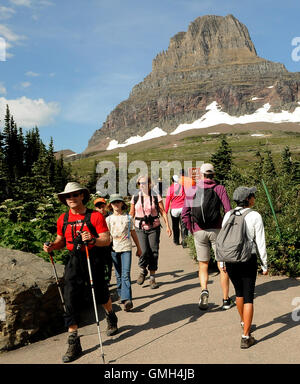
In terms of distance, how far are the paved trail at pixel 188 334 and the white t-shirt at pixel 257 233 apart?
1.03 meters

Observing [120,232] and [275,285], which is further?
[275,285]

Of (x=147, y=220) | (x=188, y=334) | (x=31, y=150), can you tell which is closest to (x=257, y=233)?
(x=188, y=334)

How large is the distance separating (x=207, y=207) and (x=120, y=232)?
1.65m

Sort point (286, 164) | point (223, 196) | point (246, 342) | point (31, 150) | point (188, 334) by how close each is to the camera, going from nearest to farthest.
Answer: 1. point (246, 342)
2. point (188, 334)
3. point (223, 196)
4. point (286, 164)
5. point (31, 150)

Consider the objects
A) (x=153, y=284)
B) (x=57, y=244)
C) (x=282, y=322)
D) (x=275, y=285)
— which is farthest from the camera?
(x=153, y=284)

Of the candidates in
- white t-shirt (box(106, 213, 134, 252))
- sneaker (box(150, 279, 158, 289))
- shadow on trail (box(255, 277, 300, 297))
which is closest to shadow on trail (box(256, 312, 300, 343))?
shadow on trail (box(255, 277, 300, 297))

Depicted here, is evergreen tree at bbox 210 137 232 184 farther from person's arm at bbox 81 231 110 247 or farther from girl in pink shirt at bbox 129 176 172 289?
person's arm at bbox 81 231 110 247

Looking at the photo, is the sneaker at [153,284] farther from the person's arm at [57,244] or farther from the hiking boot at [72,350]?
the person's arm at [57,244]

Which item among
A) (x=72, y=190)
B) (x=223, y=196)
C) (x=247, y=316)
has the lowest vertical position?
(x=247, y=316)

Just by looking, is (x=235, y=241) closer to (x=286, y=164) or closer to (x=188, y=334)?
(x=188, y=334)

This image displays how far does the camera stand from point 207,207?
638 cm

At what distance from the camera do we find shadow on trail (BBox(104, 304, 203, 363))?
18.6 feet
